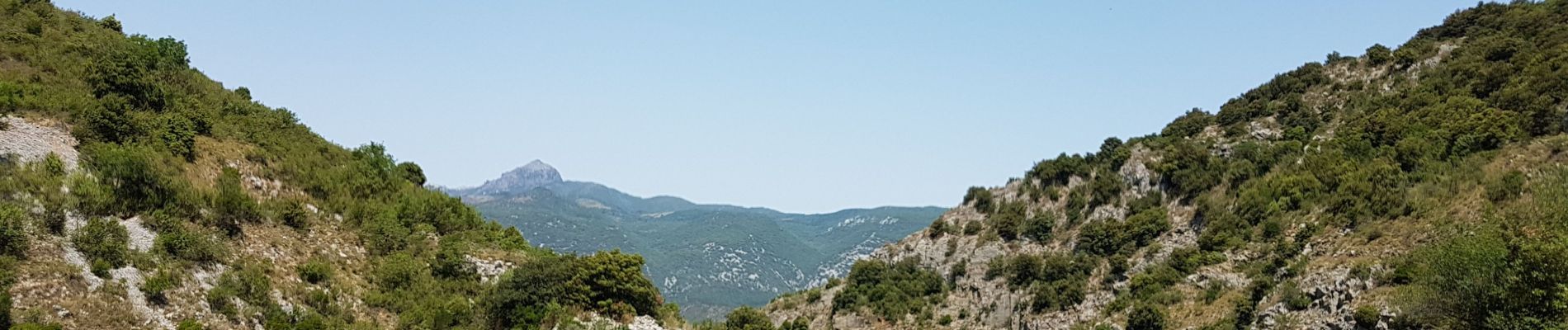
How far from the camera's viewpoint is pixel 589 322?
25719mm

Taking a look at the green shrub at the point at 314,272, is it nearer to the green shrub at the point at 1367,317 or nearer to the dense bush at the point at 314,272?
the dense bush at the point at 314,272

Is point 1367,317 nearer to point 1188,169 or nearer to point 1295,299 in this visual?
point 1295,299

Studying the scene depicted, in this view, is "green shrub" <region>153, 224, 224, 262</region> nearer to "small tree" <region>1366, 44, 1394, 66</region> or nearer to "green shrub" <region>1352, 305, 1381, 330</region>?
"green shrub" <region>1352, 305, 1381, 330</region>

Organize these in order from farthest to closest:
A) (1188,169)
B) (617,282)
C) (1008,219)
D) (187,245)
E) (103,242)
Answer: (1008,219), (1188,169), (617,282), (187,245), (103,242)

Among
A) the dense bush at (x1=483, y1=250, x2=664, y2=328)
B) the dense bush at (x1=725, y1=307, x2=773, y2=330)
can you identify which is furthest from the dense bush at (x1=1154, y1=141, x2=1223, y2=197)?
the dense bush at (x1=483, y1=250, x2=664, y2=328)

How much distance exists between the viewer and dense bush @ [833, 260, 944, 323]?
54.4 m

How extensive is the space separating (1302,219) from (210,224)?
49.9m

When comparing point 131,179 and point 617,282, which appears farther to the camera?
point 617,282

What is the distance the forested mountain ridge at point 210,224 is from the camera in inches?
731

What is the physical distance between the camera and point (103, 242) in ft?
63.2

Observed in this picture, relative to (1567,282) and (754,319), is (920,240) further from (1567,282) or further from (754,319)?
(1567,282)

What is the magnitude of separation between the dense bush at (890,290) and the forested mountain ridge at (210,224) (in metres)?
27.1

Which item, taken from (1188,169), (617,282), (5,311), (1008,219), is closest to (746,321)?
(1008,219)

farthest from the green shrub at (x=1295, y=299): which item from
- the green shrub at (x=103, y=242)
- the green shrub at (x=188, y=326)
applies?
the green shrub at (x=103, y=242)
